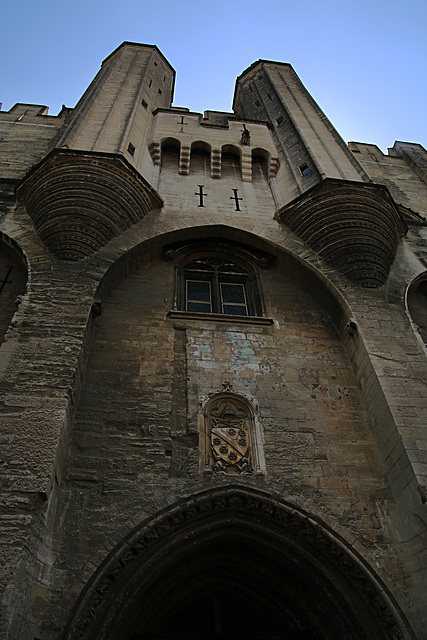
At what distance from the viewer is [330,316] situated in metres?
7.09

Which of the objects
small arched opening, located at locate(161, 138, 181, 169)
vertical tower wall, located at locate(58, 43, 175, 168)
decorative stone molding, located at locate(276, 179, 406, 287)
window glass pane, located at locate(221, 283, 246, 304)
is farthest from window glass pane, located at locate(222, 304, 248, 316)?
small arched opening, located at locate(161, 138, 181, 169)

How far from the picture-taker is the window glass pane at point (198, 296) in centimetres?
721

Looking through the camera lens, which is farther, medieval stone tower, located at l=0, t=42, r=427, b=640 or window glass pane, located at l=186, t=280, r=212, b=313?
window glass pane, located at l=186, t=280, r=212, b=313

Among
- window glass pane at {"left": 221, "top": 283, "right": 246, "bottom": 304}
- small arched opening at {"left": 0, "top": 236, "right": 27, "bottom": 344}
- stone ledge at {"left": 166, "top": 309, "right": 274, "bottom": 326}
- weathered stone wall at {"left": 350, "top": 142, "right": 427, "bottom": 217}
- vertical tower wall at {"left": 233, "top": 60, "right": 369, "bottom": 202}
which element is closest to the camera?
small arched opening at {"left": 0, "top": 236, "right": 27, "bottom": 344}

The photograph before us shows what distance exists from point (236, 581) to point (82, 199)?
5431 millimetres

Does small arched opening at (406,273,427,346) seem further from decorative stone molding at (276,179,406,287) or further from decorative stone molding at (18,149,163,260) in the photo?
decorative stone molding at (18,149,163,260)

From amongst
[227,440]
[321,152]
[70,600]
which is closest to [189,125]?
[321,152]

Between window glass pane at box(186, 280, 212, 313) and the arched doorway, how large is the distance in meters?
3.14

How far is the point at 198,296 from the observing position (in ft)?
24.5

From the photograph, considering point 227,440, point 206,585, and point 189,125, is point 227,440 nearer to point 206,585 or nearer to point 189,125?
point 206,585

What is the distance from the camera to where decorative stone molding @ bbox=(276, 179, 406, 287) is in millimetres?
7137

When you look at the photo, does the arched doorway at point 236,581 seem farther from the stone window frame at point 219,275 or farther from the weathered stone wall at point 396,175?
the weathered stone wall at point 396,175

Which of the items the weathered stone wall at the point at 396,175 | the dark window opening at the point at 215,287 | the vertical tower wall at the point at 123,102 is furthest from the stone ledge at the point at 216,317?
the weathered stone wall at the point at 396,175

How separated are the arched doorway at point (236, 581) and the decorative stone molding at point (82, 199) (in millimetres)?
3899
